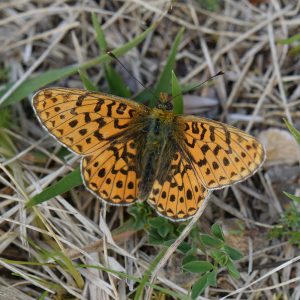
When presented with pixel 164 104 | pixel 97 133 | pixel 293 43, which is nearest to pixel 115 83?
pixel 164 104

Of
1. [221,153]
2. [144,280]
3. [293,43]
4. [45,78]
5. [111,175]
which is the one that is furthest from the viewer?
[293,43]

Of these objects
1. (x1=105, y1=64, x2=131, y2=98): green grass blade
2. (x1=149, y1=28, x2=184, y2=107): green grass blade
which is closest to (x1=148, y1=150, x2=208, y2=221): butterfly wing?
(x1=149, y1=28, x2=184, y2=107): green grass blade

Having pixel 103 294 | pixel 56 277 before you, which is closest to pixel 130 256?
pixel 103 294

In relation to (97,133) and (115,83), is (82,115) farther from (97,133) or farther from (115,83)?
(115,83)

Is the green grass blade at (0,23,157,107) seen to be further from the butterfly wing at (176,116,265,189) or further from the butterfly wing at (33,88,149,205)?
the butterfly wing at (176,116,265,189)

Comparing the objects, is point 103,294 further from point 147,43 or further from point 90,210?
point 147,43
